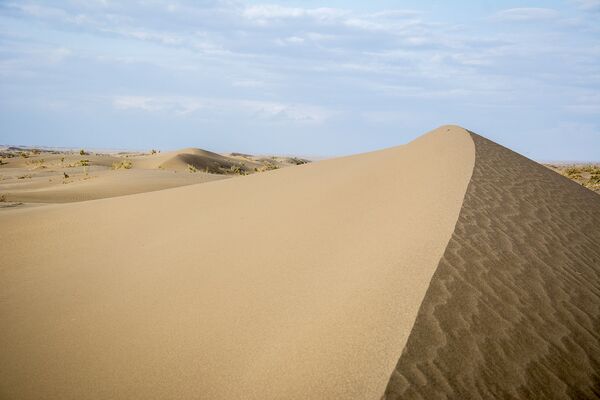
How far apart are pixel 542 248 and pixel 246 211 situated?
352 centimetres

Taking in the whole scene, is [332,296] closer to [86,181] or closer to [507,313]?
[507,313]

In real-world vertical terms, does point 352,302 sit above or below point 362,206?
below

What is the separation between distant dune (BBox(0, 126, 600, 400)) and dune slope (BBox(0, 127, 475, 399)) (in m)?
0.02

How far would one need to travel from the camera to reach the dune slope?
2947mm

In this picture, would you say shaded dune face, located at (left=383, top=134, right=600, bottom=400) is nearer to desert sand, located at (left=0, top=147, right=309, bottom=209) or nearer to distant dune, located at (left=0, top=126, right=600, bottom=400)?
distant dune, located at (left=0, top=126, right=600, bottom=400)


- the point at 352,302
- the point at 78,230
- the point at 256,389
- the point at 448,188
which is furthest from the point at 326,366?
the point at 78,230

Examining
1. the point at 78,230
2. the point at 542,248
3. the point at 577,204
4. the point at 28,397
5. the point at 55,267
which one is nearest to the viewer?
the point at 28,397

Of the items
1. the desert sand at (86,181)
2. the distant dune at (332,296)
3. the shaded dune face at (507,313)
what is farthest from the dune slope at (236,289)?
the desert sand at (86,181)

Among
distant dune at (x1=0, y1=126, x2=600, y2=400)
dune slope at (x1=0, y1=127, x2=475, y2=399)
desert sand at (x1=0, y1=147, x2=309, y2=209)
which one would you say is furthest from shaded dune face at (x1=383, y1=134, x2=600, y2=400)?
desert sand at (x1=0, y1=147, x2=309, y2=209)

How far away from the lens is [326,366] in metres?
2.77

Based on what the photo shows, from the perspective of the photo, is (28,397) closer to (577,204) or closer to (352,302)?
(352,302)

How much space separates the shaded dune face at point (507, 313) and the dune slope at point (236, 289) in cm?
16

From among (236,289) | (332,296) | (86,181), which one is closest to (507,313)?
(332,296)

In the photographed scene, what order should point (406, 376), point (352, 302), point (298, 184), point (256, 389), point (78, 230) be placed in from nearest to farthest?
1. point (406, 376)
2. point (256, 389)
3. point (352, 302)
4. point (78, 230)
5. point (298, 184)
